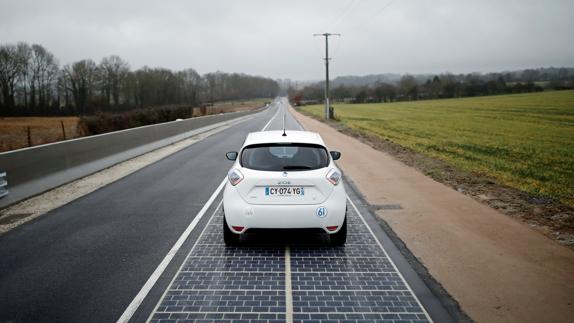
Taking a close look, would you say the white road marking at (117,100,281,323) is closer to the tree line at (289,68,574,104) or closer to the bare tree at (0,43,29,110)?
the bare tree at (0,43,29,110)

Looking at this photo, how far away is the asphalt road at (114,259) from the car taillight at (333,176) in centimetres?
105

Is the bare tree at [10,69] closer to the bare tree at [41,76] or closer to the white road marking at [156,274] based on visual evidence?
the bare tree at [41,76]

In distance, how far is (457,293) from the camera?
15.4 feet

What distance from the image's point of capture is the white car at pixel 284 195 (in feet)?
18.3

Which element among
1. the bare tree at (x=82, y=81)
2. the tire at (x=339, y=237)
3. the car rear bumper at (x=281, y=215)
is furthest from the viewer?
the bare tree at (x=82, y=81)

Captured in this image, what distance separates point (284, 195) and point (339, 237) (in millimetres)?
1132

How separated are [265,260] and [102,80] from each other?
99054 millimetres

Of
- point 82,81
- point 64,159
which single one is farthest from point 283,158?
point 82,81

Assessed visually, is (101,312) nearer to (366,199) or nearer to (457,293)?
(457,293)

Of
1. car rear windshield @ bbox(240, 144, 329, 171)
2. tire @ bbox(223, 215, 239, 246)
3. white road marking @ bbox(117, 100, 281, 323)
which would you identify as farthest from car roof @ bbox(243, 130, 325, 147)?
white road marking @ bbox(117, 100, 281, 323)

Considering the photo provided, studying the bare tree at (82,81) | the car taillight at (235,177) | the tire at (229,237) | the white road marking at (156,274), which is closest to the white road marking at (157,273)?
the white road marking at (156,274)

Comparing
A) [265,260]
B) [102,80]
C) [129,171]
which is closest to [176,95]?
[102,80]

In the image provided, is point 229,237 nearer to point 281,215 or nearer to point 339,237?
point 281,215

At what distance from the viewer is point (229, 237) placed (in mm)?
6094
